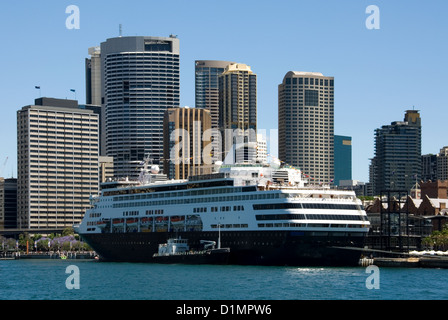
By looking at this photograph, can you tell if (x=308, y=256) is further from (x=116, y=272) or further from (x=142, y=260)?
(x=142, y=260)

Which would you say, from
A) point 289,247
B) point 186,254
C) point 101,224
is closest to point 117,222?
point 101,224

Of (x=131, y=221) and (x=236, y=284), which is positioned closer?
(x=236, y=284)

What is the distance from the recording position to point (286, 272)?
10294 cm

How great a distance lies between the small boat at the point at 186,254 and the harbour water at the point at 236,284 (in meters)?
3.69

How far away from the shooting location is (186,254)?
414ft

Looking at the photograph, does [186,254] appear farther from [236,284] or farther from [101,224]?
[236,284]

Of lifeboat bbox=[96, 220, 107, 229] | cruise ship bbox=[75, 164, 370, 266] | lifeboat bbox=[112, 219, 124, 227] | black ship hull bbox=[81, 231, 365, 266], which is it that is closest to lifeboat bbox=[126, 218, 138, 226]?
cruise ship bbox=[75, 164, 370, 266]

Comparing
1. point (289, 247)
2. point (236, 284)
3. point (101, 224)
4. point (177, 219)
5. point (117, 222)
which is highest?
point (177, 219)

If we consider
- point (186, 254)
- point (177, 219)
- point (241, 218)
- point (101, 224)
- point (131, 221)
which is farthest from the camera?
point (101, 224)

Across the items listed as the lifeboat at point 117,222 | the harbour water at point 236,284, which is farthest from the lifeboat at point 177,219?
the harbour water at point 236,284

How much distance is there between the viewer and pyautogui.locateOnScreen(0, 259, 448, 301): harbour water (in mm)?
77000

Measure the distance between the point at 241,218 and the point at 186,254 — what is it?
1184 centimetres
